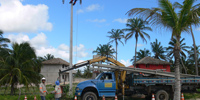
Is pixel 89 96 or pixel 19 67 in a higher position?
pixel 19 67

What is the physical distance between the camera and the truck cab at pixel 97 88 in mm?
12680

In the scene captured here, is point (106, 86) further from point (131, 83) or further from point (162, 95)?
point (162, 95)

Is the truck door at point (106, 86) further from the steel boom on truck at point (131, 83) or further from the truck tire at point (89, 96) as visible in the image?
the truck tire at point (89, 96)

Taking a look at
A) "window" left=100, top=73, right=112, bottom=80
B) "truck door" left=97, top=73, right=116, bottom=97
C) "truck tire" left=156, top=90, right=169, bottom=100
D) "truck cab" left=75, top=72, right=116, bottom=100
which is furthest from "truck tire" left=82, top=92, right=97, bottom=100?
"truck tire" left=156, top=90, right=169, bottom=100

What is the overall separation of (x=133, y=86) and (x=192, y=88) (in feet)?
13.9

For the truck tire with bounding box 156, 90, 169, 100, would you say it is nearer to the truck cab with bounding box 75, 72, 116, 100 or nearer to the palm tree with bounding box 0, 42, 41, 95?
the truck cab with bounding box 75, 72, 116, 100

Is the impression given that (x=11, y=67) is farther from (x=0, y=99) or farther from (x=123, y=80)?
(x=123, y=80)

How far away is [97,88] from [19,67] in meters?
6.63

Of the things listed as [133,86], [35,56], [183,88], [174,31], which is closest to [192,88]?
[183,88]

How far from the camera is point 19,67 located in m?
15.5

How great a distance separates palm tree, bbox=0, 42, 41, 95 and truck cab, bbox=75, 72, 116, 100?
16.0 feet

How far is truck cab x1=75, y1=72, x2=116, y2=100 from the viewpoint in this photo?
1268 cm

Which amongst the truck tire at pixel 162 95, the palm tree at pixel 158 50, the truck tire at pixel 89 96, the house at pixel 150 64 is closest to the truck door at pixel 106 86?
the truck tire at pixel 89 96

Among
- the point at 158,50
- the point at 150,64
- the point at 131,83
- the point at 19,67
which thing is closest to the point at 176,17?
the point at 131,83
